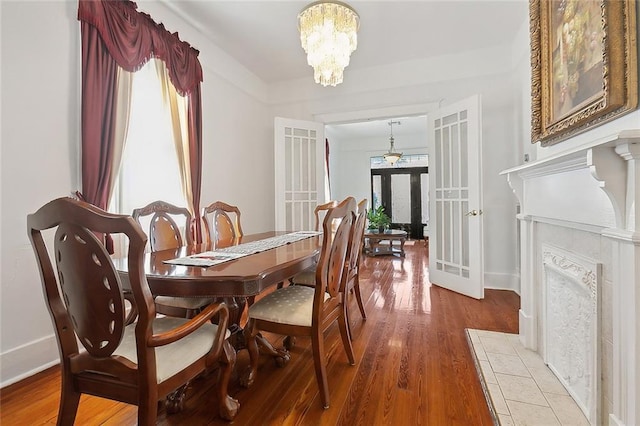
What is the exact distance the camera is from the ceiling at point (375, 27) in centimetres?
278

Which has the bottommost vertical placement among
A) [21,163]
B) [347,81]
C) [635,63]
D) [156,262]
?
[156,262]

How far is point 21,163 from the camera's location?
176 centimetres

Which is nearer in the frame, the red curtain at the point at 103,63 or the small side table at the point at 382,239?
the red curtain at the point at 103,63

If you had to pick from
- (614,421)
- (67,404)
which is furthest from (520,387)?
(67,404)

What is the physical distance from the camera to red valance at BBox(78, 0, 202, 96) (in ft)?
6.84

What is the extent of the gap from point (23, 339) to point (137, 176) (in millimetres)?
1370

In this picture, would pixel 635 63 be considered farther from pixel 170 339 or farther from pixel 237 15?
pixel 237 15

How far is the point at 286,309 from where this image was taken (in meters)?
1.57

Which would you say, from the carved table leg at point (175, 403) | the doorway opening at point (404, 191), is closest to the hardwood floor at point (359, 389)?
the carved table leg at point (175, 403)

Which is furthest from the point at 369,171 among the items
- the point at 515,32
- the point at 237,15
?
the point at 237,15

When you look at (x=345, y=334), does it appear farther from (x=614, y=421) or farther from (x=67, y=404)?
(x=67, y=404)

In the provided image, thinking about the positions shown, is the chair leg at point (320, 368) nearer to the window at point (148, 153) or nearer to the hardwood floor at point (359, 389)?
the hardwood floor at point (359, 389)

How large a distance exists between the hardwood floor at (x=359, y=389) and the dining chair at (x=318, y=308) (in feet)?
0.42

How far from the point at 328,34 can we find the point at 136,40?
155 centimetres
